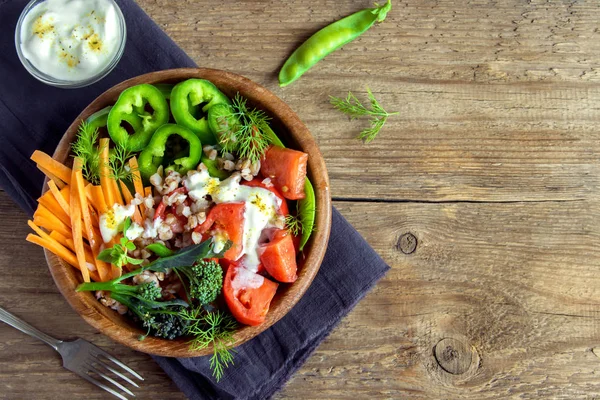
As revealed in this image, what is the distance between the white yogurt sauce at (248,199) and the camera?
2.35m

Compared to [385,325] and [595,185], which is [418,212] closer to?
[385,325]

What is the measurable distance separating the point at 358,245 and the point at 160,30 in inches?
59.0

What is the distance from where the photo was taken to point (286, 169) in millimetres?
2367

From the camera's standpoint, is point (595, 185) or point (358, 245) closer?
point (358, 245)

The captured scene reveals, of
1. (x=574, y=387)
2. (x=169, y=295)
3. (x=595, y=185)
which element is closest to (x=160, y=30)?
(x=169, y=295)

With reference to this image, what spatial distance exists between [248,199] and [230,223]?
0.41ft

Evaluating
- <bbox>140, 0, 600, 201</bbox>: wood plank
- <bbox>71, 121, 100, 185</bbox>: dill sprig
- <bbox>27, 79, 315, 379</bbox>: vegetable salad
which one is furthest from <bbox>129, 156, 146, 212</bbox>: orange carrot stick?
<bbox>140, 0, 600, 201</bbox>: wood plank

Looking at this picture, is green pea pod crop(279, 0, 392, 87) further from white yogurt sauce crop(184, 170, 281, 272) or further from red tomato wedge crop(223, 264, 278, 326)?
red tomato wedge crop(223, 264, 278, 326)

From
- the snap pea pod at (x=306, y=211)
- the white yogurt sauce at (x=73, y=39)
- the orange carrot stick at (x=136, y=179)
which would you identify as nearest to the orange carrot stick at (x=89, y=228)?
the orange carrot stick at (x=136, y=179)

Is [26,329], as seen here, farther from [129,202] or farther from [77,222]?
[129,202]

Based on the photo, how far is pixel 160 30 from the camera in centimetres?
288

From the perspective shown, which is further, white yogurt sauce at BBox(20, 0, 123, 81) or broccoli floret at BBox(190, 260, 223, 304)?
white yogurt sauce at BBox(20, 0, 123, 81)

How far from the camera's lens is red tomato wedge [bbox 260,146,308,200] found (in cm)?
236

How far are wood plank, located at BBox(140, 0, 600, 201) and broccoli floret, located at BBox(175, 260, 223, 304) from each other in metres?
0.93
